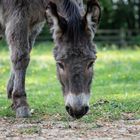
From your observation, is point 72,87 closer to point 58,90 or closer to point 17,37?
point 17,37

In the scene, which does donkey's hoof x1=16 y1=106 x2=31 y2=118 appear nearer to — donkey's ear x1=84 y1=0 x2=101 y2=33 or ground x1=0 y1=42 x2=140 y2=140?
ground x1=0 y1=42 x2=140 y2=140

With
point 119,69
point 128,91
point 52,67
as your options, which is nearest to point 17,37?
point 128,91

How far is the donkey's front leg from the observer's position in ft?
29.1

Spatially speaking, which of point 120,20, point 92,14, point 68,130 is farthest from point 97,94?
point 120,20

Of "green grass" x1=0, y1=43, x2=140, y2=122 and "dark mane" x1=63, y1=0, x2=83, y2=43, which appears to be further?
"green grass" x1=0, y1=43, x2=140, y2=122

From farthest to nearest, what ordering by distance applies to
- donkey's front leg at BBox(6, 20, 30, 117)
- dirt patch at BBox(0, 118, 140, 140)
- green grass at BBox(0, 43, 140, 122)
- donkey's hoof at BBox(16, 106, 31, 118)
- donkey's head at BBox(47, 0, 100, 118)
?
green grass at BBox(0, 43, 140, 122)
donkey's front leg at BBox(6, 20, 30, 117)
donkey's hoof at BBox(16, 106, 31, 118)
donkey's head at BBox(47, 0, 100, 118)
dirt patch at BBox(0, 118, 140, 140)

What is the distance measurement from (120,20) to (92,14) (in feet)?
126

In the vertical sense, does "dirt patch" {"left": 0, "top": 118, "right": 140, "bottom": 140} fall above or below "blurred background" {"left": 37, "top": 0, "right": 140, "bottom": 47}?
above

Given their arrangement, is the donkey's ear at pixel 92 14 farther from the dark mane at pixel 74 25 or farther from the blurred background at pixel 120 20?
the blurred background at pixel 120 20

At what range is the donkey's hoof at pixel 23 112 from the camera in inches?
345

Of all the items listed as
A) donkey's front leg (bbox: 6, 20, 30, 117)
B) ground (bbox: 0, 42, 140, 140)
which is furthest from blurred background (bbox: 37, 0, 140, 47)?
donkey's front leg (bbox: 6, 20, 30, 117)

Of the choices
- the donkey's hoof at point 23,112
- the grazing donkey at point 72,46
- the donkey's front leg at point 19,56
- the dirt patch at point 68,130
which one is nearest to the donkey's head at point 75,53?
the grazing donkey at point 72,46

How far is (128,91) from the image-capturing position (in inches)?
472

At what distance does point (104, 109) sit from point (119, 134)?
2.13 metres
